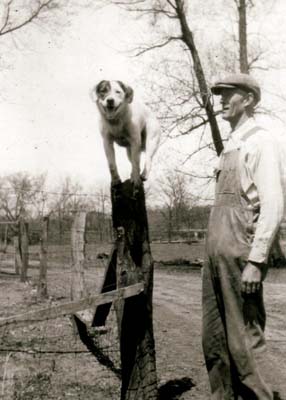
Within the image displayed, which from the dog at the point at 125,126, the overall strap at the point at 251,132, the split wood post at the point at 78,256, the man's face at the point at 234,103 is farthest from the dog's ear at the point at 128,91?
the split wood post at the point at 78,256

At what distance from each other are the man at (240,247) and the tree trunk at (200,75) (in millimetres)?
16187

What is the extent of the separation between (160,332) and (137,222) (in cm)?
413

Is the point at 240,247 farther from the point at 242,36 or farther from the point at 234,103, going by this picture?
the point at 242,36

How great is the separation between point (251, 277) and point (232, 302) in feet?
0.87

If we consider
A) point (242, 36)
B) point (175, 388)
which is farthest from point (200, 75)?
point (175, 388)

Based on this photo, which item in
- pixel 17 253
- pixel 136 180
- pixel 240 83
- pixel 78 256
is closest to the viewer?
pixel 240 83

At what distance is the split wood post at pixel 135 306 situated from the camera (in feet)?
13.0

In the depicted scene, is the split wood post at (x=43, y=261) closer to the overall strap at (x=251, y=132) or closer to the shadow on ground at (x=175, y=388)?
the shadow on ground at (x=175, y=388)

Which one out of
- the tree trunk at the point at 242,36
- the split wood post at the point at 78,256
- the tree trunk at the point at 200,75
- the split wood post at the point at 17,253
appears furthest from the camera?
A: the tree trunk at the point at 242,36

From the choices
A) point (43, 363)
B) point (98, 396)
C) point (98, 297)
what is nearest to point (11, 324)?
point (98, 297)

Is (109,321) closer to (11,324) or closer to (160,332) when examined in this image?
(160,332)

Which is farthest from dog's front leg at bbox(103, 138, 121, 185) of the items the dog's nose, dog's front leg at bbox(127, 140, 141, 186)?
the dog's nose

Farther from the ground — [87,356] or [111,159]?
[111,159]

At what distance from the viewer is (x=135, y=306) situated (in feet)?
13.1
